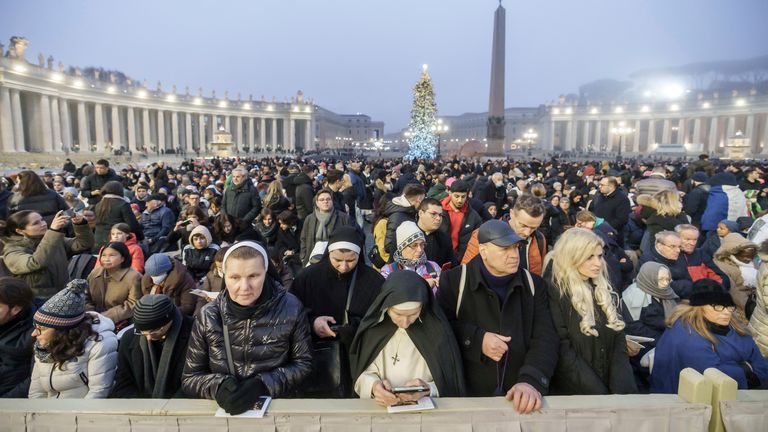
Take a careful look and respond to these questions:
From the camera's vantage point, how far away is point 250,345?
2643mm

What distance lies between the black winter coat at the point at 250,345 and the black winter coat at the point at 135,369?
475 millimetres

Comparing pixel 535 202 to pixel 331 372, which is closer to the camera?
pixel 331 372

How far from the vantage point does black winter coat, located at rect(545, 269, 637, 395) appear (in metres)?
2.79

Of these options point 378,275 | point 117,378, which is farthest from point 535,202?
point 117,378

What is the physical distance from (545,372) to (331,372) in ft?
4.40

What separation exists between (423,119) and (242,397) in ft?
121

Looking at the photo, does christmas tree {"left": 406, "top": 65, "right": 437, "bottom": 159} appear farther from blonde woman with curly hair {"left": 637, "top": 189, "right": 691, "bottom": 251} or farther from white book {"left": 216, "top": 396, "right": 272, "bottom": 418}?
white book {"left": 216, "top": 396, "right": 272, "bottom": 418}

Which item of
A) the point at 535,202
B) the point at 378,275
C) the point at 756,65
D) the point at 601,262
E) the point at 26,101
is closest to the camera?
the point at 601,262

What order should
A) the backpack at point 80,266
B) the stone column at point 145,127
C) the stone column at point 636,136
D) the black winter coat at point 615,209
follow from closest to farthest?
the backpack at point 80,266
the black winter coat at point 615,209
the stone column at point 145,127
the stone column at point 636,136

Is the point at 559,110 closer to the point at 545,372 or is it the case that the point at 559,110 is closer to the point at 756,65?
the point at 756,65

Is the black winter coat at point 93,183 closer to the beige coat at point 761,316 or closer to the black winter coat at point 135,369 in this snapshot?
the black winter coat at point 135,369

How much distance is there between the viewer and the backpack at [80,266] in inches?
192

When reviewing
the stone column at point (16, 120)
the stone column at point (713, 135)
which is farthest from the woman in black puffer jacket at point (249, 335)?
the stone column at point (713, 135)

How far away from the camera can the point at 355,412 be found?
226 centimetres
